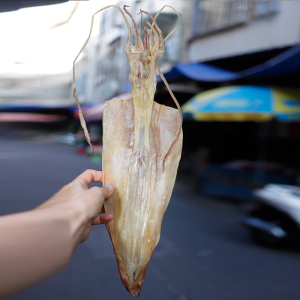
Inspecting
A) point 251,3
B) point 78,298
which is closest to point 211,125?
point 251,3

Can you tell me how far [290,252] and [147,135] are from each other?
3.33 m

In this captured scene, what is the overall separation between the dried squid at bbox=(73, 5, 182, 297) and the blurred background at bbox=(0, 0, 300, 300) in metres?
0.15

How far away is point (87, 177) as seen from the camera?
0.72 metres

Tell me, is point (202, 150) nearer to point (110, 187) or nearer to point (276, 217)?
point (276, 217)

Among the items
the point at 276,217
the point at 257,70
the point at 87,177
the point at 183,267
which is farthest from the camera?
the point at 257,70

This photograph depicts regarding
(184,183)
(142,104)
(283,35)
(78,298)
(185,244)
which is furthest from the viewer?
(184,183)

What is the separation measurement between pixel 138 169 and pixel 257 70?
12.1 ft

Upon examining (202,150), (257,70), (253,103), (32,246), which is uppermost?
(257,70)

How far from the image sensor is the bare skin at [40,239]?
0.45 meters

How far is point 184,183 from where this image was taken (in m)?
7.10

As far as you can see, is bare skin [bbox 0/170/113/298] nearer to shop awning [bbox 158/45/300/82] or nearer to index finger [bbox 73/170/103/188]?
index finger [bbox 73/170/103/188]

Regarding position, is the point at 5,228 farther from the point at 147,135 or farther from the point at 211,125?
the point at 211,125

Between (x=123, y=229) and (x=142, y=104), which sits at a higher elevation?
(x=142, y=104)

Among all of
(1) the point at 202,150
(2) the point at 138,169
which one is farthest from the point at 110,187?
(1) the point at 202,150
